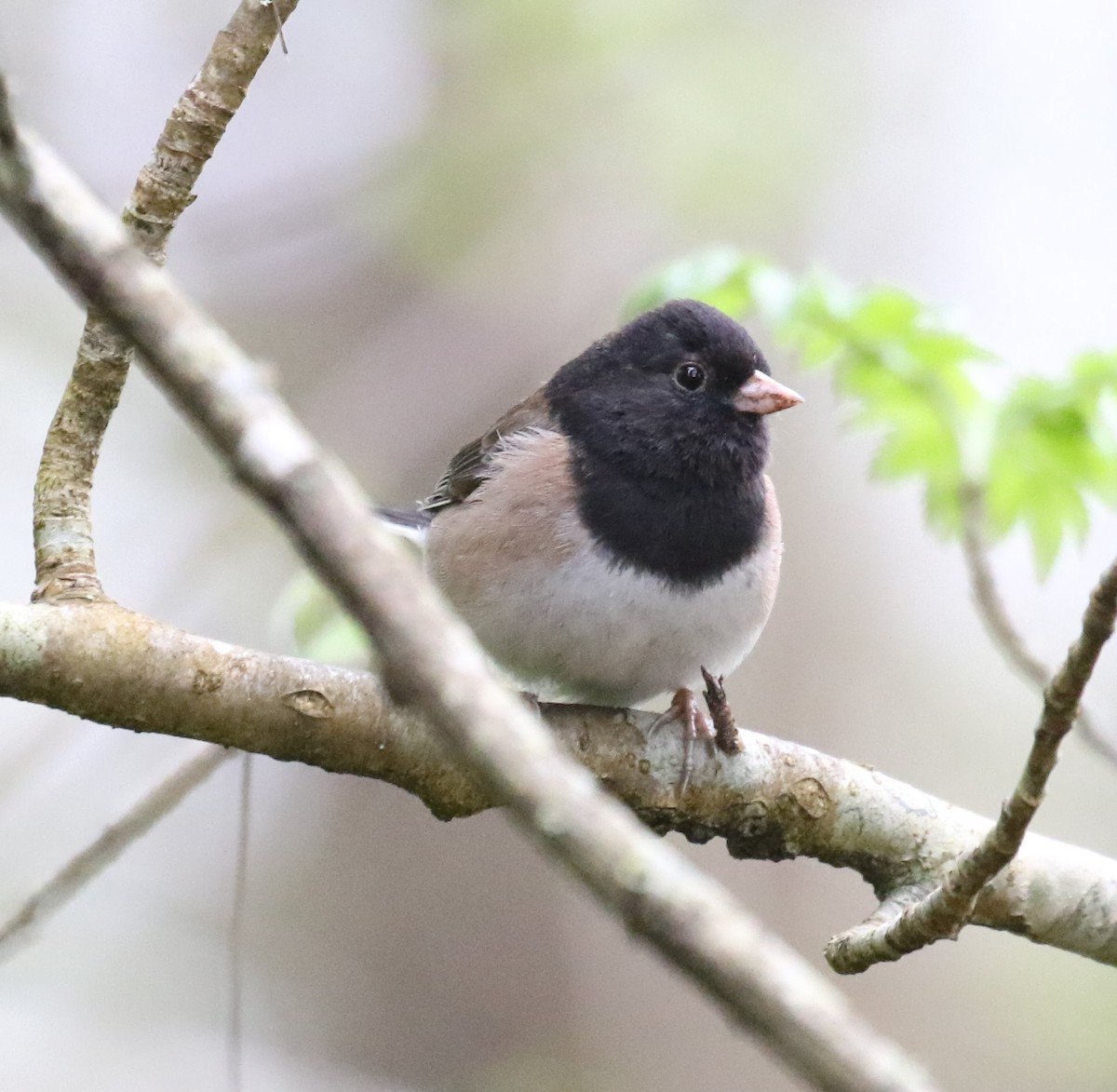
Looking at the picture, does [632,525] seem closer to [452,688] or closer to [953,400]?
[953,400]

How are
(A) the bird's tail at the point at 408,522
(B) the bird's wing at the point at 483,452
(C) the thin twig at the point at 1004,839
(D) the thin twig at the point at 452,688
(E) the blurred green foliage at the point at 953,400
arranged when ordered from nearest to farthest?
1. (D) the thin twig at the point at 452,688
2. (C) the thin twig at the point at 1004,839
3. (E) the blurred green foliage at the point at 953,400
4. (B) the bird's wing at the point at 483,452
5. (A) the bird's tail at the point at 408,522

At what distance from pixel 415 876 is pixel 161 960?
3.92ft

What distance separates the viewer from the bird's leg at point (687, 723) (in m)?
2.57

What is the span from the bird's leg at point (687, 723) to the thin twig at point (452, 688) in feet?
5.83

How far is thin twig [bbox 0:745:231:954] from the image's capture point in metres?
2.56

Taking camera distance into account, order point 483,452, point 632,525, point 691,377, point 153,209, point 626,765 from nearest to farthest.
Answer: point 153,209 < point 626,765 < point 632,525 < point 691,377 < point 483,452

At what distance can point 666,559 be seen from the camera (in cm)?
289

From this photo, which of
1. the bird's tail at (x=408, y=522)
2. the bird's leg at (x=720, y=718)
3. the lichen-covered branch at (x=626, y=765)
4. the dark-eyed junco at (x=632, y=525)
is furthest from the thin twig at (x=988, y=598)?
the bird's tail at (x=408, y=522)

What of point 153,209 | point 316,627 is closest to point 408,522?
point 316,627

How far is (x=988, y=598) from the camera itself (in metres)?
2.76

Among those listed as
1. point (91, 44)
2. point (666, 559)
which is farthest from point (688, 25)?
point (666, 559)

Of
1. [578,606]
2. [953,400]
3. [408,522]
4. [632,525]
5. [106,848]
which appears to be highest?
[953,400]

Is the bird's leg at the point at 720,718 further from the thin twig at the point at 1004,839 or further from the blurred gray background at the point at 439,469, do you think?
the blurred gray background at the point at 439,469

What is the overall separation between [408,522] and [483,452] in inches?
17.0
